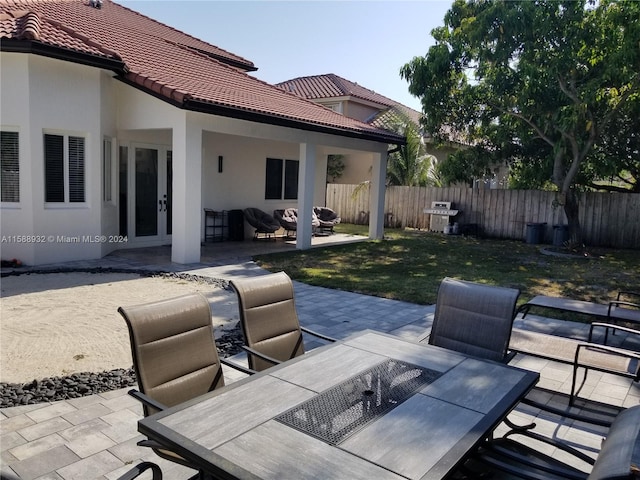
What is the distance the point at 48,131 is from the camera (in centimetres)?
995

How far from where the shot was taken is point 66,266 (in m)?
9.88

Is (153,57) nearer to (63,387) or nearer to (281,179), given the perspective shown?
(281,179)

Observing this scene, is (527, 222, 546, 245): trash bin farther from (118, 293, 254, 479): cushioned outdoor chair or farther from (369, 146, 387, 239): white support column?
(118, 293, 254, 479): cushioned outdoor chair

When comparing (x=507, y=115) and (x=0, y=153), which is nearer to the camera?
(x=0, y=153)

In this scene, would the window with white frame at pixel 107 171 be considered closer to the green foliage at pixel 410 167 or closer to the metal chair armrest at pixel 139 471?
the metal chair armrest at pixel 139 471

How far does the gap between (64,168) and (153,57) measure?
407cm

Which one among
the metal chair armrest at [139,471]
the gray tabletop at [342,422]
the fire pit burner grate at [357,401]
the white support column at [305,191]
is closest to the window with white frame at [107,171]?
the white support column at [305,191]

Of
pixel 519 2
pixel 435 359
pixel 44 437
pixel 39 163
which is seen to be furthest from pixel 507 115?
pixel 44 437

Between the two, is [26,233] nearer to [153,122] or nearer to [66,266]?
[66,266]

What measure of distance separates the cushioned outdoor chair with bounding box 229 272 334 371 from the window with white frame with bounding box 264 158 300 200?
500 inches

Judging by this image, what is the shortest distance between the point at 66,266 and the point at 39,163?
2.12 meters

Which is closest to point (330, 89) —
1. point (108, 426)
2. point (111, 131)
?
point (111, 131)

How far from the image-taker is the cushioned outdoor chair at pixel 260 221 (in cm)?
1484

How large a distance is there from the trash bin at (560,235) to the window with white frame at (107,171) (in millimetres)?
13796
